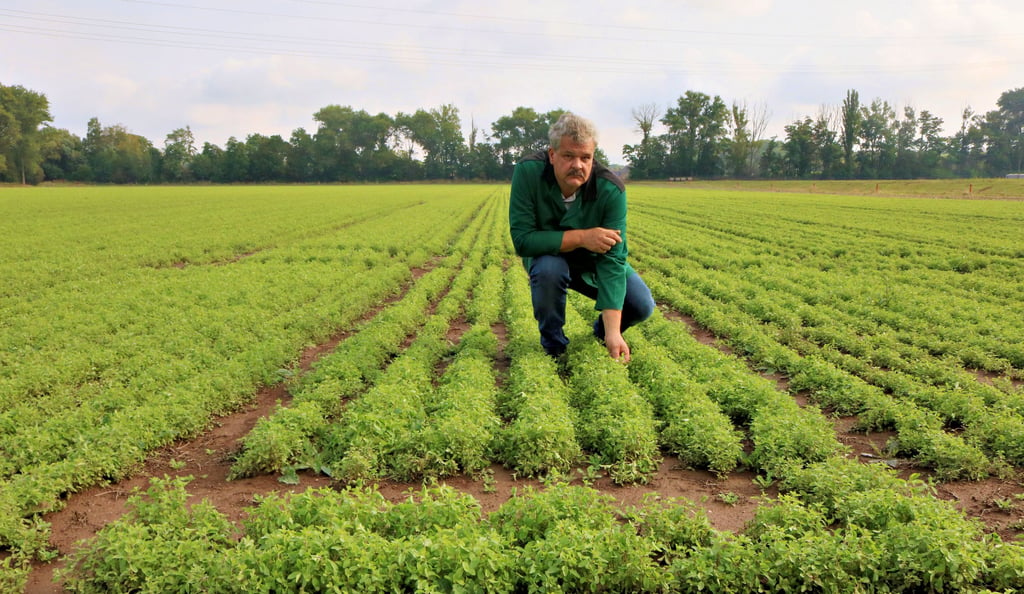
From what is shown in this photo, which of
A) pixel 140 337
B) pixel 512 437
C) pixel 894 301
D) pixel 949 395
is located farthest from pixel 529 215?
pixel 894 301

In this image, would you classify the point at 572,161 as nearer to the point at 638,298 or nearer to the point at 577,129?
the point at 577,129

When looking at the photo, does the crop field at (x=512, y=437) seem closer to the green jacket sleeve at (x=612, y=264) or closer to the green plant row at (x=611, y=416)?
the green plant row at (x=611, y=416)

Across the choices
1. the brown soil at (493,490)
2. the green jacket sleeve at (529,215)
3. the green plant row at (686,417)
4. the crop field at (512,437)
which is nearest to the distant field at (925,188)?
the crop field at (512,437)

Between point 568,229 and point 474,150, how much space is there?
128058 mm

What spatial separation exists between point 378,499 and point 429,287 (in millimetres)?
8857

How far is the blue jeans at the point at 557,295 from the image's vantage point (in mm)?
6398

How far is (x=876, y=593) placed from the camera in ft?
10.0

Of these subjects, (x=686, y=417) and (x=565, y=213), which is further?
(x=565, y=213)

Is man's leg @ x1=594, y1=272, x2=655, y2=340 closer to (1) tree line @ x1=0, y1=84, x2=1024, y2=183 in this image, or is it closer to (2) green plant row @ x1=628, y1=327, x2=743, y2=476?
(2) green plant row @ x1=628, y1=327, x2=743, y2=476

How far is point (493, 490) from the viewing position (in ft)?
14.1

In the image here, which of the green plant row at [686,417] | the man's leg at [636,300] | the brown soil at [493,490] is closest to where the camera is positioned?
the brown soil at [493,490]

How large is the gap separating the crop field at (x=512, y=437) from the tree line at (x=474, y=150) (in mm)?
100585

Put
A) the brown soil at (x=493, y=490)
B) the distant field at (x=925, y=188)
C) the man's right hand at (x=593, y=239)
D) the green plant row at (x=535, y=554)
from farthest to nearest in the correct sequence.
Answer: the distant field at (x=925, y=188), the man's right hand at (x=593, y=239), the brown soil at (x=493, y=490), the green plant row at (x=535, y=554)

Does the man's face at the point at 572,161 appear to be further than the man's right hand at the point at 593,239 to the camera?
No
